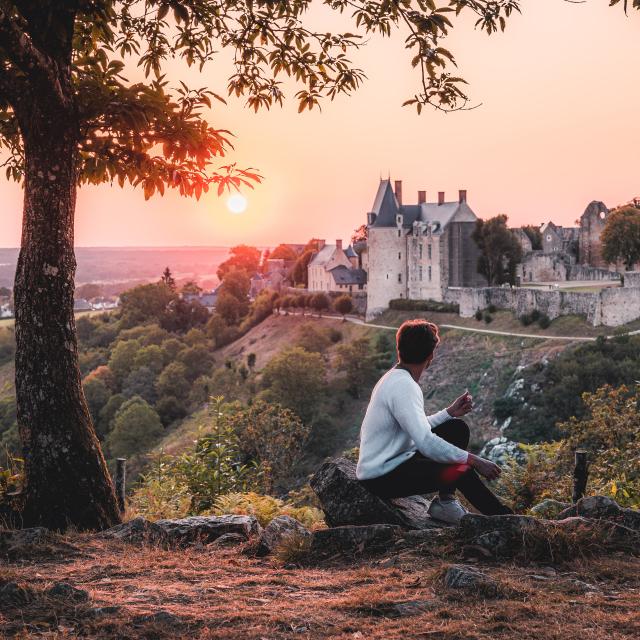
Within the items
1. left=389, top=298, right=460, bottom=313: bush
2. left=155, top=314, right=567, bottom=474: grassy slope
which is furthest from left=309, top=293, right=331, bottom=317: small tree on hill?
left=155, top=314, right=567, bottom=474: grassy slope

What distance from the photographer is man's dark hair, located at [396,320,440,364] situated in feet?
20.2

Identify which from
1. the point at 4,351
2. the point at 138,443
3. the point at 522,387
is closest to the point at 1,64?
the point at 522,387

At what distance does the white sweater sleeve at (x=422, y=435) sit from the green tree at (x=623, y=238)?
62.3m

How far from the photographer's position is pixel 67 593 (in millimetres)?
4746

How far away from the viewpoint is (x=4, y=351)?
99188 mm

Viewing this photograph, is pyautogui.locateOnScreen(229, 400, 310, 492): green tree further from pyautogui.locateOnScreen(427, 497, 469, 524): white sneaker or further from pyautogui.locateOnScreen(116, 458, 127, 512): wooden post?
pyautogui.locateOnScreen(427, 497, 469, 524): white sneaker

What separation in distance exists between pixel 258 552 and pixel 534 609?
2394 millimetres

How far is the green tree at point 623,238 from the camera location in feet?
208

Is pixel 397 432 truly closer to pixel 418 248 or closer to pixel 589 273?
pixel 418 248

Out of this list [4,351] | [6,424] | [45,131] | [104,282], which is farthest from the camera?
[104,282]

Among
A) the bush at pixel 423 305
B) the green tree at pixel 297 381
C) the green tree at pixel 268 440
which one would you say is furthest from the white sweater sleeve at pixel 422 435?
the bush at pixel 423 305

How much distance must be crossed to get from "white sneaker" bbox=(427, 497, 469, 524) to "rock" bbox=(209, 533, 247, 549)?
1529 mm

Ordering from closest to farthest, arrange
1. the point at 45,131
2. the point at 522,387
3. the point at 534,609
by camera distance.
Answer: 1. the point at 534,609
2. the point at 45,131
3. the point at 522,387

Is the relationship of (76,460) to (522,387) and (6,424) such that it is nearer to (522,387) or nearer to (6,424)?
(522,387)
